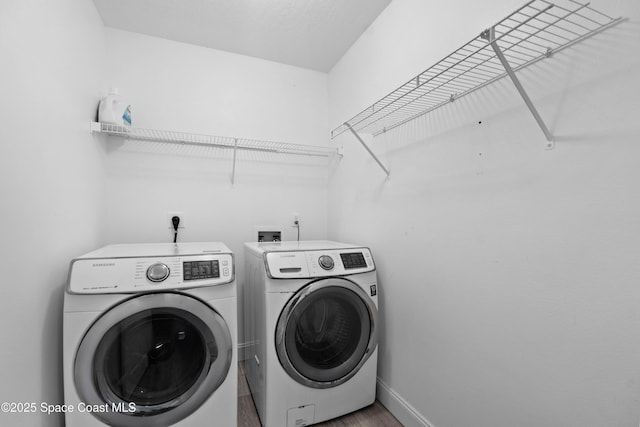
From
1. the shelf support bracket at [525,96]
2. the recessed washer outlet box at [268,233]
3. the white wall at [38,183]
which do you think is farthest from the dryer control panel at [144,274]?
the shelf support bracket at [525,96]

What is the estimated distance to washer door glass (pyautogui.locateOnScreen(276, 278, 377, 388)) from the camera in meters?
1.45

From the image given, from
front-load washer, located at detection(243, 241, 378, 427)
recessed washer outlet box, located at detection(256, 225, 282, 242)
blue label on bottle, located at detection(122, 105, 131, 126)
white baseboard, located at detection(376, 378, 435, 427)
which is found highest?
blue label on bottle, located at detection(122, 105, 131, 126)

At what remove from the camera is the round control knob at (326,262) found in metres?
1.54

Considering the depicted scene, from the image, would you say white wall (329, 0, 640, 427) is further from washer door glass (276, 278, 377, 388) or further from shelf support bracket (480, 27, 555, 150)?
washer door glass (276, 278, 377, 388)

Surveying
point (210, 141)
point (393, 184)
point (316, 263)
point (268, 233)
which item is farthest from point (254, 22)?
point (316, 263)

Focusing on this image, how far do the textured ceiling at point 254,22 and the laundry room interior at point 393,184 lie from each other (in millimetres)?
22

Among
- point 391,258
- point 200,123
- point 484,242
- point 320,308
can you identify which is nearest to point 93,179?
point 200,123

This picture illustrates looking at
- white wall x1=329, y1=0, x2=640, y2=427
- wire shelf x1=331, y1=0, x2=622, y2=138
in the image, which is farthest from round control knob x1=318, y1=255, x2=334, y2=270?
wire shelf x1=331, y1=0, x2=622, y2=138

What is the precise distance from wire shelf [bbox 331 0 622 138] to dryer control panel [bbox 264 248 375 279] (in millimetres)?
806

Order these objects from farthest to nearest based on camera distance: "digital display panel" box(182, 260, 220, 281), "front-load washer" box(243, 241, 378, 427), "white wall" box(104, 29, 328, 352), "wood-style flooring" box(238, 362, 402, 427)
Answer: "white wall" box(104, 29, 328, 352) → "wood-style flooring" box(238, 362, 402, 427) → "front-load washer" box(243, 241, 378, 427) → "digital display panel" box(182, 260, 220, 281)

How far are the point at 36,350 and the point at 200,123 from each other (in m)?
1.63

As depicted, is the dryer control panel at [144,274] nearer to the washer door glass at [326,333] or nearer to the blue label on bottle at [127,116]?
the washer door glass at [326,333]

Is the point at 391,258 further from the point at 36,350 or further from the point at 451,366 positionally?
the point at 36,350

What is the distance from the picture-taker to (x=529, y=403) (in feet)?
3.29
